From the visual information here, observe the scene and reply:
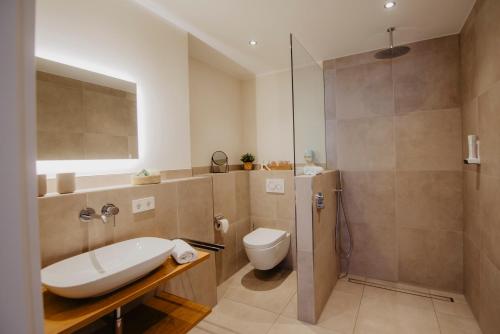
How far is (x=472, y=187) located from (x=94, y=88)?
2.94 metres

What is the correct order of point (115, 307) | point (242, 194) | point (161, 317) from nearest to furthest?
point (115, 307) → point (161, 317) → point (242, 194)

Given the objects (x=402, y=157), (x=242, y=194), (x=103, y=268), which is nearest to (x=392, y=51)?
(x=402, y=157)

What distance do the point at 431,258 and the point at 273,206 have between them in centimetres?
168

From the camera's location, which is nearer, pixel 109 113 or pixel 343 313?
pixel 109 113

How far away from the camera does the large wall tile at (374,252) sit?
8.43ft

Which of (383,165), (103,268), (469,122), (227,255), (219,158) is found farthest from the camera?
(219,158)

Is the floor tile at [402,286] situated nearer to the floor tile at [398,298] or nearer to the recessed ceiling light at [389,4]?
the floor tile at [398,298]

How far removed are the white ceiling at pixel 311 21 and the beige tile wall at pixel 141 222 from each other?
1.33 metres

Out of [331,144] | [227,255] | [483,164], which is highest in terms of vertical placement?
[331,144]

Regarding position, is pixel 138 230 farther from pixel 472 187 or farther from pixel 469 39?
pixel 469 39

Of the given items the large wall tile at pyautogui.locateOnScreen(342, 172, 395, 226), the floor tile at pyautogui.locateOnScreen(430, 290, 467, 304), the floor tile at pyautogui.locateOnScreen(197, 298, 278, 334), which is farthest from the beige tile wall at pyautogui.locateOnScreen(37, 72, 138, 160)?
the floor tile at pyautogui.locateOnScreen(430, 290, 467, 304)

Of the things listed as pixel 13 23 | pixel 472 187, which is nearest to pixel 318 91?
pixel 472 187

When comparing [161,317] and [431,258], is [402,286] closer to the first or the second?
[431,258]

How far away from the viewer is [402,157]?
2.47 meters
